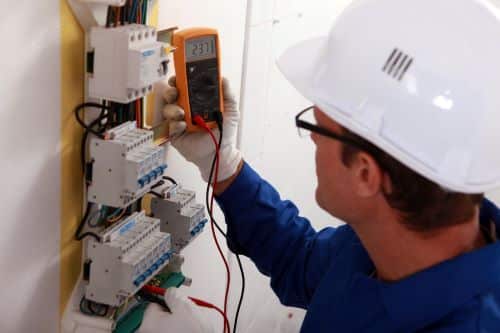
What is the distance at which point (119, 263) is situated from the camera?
110 cm

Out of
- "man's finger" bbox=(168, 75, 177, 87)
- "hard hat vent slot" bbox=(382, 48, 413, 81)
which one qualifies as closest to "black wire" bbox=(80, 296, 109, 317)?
"man's finger" bbox=(168, 75, 177, 87)

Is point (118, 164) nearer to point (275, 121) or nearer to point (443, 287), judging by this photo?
point (443, 287)

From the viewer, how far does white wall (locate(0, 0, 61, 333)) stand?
93 cm

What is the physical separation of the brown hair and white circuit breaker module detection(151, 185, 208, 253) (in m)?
0.44

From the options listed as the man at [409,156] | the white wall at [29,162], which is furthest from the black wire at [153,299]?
the man at [409,156]

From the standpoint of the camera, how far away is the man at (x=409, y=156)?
0.93m

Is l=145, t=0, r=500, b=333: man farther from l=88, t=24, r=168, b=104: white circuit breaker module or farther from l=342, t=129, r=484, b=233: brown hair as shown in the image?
l=88, t=24, r=168, b=104: white circuit breaker module

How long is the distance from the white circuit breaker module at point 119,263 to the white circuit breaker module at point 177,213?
15cm

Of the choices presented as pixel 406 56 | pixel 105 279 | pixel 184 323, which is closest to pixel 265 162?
pixel 184 323

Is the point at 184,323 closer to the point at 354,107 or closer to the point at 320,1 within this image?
the point at 354,107

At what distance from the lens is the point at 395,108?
944mm

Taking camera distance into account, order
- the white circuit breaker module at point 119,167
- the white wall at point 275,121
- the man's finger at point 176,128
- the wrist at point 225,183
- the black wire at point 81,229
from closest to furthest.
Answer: the white circuit breaker module at point 119,167
the black wire at point 81,229
the man's finger at point 176,128
the wrist at point 225,183
the white wall at point 275,121

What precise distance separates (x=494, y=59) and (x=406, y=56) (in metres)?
0.14

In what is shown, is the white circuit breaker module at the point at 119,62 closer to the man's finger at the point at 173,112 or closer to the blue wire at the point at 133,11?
the blue wire at the point at 133,11
